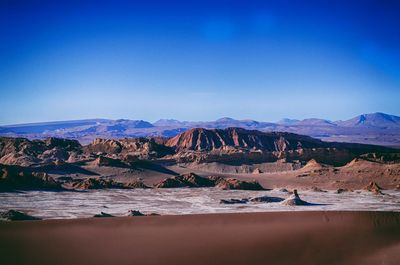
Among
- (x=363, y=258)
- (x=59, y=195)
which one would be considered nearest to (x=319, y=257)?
(x=363, y=258)

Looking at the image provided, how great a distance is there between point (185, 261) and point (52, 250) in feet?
14.0

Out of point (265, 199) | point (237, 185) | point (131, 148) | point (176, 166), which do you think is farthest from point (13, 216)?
point (131, 148)

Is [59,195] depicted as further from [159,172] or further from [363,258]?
[363,258]

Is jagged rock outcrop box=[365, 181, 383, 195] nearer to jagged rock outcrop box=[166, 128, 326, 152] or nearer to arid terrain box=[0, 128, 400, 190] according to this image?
arid terrain box=[0, 128, 400, 190]

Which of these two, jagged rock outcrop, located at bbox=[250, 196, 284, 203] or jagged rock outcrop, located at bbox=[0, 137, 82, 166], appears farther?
jagged rock outcrop, located at bbox=[0, 137, 82, 166]

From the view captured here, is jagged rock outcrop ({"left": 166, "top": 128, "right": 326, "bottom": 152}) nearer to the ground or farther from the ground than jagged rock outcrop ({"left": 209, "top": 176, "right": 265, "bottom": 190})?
farther from the ground

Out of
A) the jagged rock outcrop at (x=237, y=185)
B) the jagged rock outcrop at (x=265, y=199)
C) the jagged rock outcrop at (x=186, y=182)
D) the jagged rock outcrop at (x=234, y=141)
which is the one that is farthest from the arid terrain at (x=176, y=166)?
the jagged rock outcrop at (x=265, y=199)

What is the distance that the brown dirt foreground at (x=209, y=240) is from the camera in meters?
13.1

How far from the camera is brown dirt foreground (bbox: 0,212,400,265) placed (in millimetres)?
13086

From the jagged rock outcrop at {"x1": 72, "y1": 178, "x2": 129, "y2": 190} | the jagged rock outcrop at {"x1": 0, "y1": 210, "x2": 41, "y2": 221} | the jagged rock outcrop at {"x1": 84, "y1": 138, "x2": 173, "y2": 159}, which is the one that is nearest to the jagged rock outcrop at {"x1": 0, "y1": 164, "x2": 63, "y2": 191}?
the jagged rock outcrop at {"x1": 72, "y1": 178, "x2": 129, "y2": 190}

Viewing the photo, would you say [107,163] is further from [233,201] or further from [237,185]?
[233,201]

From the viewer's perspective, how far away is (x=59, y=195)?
2889 cm

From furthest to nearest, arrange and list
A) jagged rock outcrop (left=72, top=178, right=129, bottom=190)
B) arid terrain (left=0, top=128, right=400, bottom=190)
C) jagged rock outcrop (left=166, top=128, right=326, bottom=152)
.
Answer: jagged rock outcrop (left=166, top=128, right=326, bottom=152)
arid terrain (left=0, top=128, right=400, bottom=190)
jagged rock outcrop (left=72, top=178, right=129, bottom=190)

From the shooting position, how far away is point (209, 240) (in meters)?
15.1
